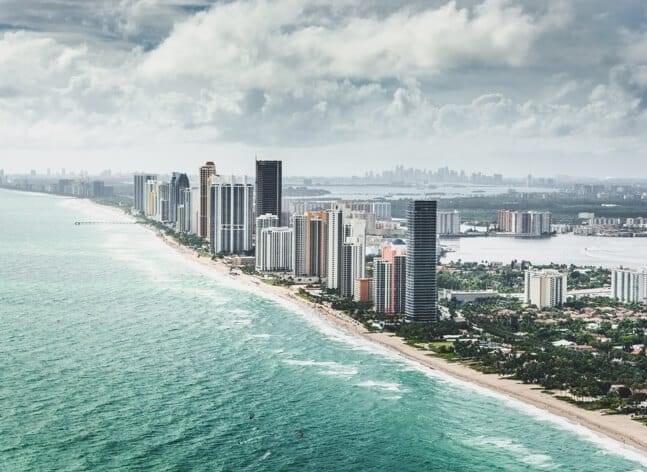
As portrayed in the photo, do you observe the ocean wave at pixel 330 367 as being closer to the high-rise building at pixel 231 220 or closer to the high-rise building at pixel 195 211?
the high-rise building at pixel 231 220

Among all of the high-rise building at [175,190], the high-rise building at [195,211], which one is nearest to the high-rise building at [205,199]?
the high-rise building at [195,211]

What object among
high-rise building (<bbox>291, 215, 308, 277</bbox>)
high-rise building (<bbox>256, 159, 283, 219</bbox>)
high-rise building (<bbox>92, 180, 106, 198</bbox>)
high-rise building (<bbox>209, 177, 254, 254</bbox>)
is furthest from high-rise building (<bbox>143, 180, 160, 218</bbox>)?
high-rise building (<bbox>291, 215, 308, 277</bbox>)

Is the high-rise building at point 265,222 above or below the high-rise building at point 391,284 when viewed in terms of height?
above

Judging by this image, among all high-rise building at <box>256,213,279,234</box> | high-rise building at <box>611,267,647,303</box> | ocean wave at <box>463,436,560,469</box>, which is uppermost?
high-rise building at <box>256,213,279,234</box>

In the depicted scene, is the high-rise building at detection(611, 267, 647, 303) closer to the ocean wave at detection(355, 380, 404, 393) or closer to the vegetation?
the vegetation

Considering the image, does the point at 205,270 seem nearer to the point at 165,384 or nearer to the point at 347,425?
the point at 165,384

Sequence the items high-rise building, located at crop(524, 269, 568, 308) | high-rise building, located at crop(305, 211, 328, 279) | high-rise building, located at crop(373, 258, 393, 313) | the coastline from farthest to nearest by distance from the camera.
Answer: high-rise building, located at crop(305, 211, 328, 279) → high-rise building, located at crop(524, 269, 568, 308) → high-rise building, located at crop(373, 258, 393, 313) → the coastline

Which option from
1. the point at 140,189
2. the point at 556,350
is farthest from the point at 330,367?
the point at 140,189
